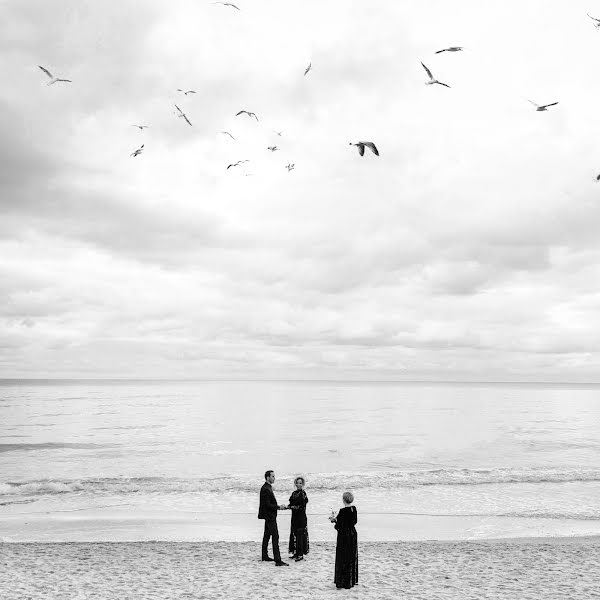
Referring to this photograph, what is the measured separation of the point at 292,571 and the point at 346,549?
2294mm

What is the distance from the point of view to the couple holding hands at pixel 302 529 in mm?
11898

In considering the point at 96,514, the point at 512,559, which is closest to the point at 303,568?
the point at 512,559

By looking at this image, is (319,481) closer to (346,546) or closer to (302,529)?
(302,529)

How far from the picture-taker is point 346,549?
39.3 feet

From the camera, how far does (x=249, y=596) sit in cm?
1169

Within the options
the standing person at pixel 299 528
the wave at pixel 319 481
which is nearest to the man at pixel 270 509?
the standing person at pixel 299 528

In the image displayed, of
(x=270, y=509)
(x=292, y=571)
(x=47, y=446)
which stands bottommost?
(x=47, y=446)

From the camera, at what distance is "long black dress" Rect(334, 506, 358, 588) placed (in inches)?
466

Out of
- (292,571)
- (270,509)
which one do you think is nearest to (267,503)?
(270,509)

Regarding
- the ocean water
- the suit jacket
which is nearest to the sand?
the suit jacket

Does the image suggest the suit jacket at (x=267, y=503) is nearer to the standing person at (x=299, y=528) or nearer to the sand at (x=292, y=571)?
the standing person at (x=299, y=528)

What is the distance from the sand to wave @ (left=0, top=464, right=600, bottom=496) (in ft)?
40.1

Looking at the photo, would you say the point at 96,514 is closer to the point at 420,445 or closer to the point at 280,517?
the point at 280,517

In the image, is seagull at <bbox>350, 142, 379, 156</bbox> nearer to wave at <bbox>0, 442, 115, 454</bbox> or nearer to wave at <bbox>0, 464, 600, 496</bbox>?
wave at <bbox>0, 464, 600, 496</bbox>
